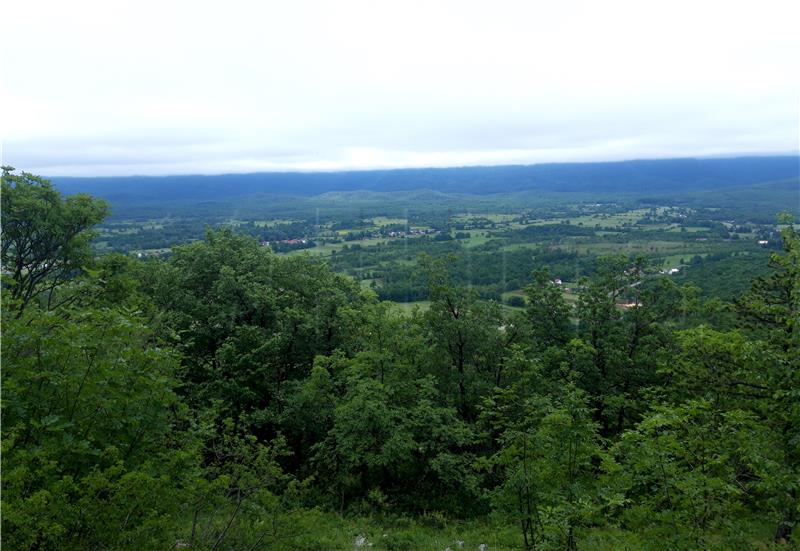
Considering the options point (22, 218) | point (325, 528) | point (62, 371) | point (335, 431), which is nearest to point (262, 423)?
point (335, 431)

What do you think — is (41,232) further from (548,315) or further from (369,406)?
(548,315)

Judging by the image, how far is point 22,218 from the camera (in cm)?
1667

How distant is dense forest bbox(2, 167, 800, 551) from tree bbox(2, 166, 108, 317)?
87 millimetres

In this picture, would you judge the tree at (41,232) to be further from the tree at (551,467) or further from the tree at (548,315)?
the tree at (548,315)

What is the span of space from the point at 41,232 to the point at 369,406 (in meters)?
13.4

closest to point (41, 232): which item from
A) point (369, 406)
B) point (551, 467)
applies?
point (369, 406)

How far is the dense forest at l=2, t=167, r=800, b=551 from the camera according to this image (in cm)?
729

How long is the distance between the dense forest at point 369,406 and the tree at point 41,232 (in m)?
0.09

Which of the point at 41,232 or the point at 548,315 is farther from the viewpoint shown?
the point at 548,315

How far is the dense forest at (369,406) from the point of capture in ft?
23.9

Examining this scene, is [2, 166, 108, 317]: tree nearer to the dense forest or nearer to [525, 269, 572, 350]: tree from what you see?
the dense forest

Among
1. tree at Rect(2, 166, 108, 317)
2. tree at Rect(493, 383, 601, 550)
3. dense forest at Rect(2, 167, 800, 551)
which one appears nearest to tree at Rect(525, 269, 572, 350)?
dense forest at Rect(2, 167, 800, 551)

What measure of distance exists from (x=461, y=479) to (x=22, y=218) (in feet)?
→ 54.3

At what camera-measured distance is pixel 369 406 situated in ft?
43.0
